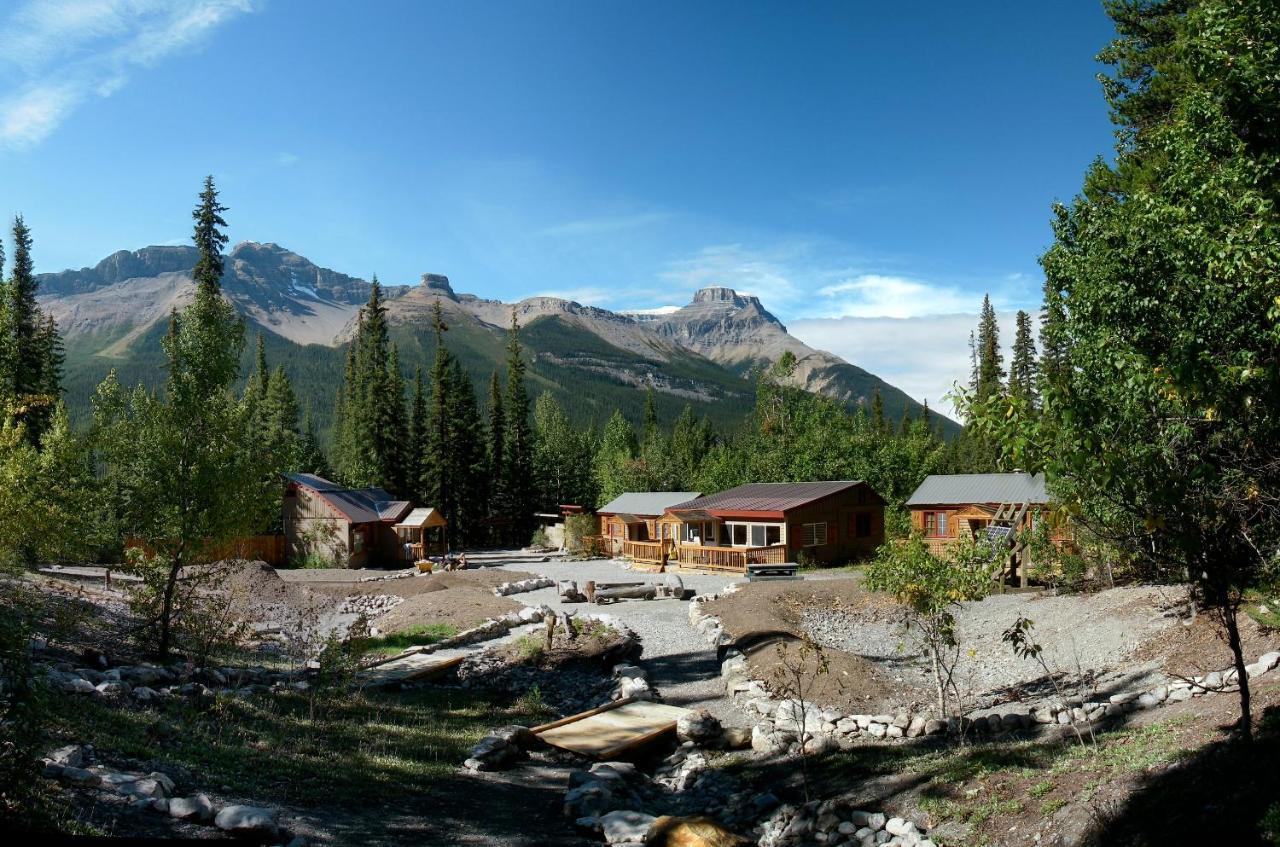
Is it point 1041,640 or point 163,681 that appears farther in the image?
point 1041,640

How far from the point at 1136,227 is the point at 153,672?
53.8ft

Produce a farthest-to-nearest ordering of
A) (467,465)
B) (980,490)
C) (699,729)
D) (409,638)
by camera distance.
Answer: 1. (467,465)
2. (980,490)
3. (409,638)
4. (699,729)

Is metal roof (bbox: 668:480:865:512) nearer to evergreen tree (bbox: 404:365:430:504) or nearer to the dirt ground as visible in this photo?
the dirt ground

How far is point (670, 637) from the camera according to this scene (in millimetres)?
21297

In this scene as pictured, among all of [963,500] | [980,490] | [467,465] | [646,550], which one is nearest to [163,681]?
[646,550]

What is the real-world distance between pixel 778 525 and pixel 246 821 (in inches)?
1189

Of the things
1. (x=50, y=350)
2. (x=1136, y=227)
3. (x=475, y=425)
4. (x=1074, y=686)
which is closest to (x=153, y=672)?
(x=1074, y=686)

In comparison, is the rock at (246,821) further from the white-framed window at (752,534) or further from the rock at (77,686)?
the white-framed window at (752,534)

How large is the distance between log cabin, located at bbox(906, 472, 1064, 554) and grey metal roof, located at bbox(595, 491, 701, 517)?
12.2 metres

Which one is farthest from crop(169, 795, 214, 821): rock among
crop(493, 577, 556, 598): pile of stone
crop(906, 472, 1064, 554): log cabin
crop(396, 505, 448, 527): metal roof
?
crop(396, 505, 448, 527): metal roof

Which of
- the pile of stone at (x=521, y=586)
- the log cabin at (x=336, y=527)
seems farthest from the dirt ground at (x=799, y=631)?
the log cabin at (x=336, y=527)

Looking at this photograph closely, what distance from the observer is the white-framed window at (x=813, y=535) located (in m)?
35.6

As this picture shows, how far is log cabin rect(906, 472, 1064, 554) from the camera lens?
1345 inches

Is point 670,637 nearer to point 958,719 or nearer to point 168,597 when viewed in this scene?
point 958,719
